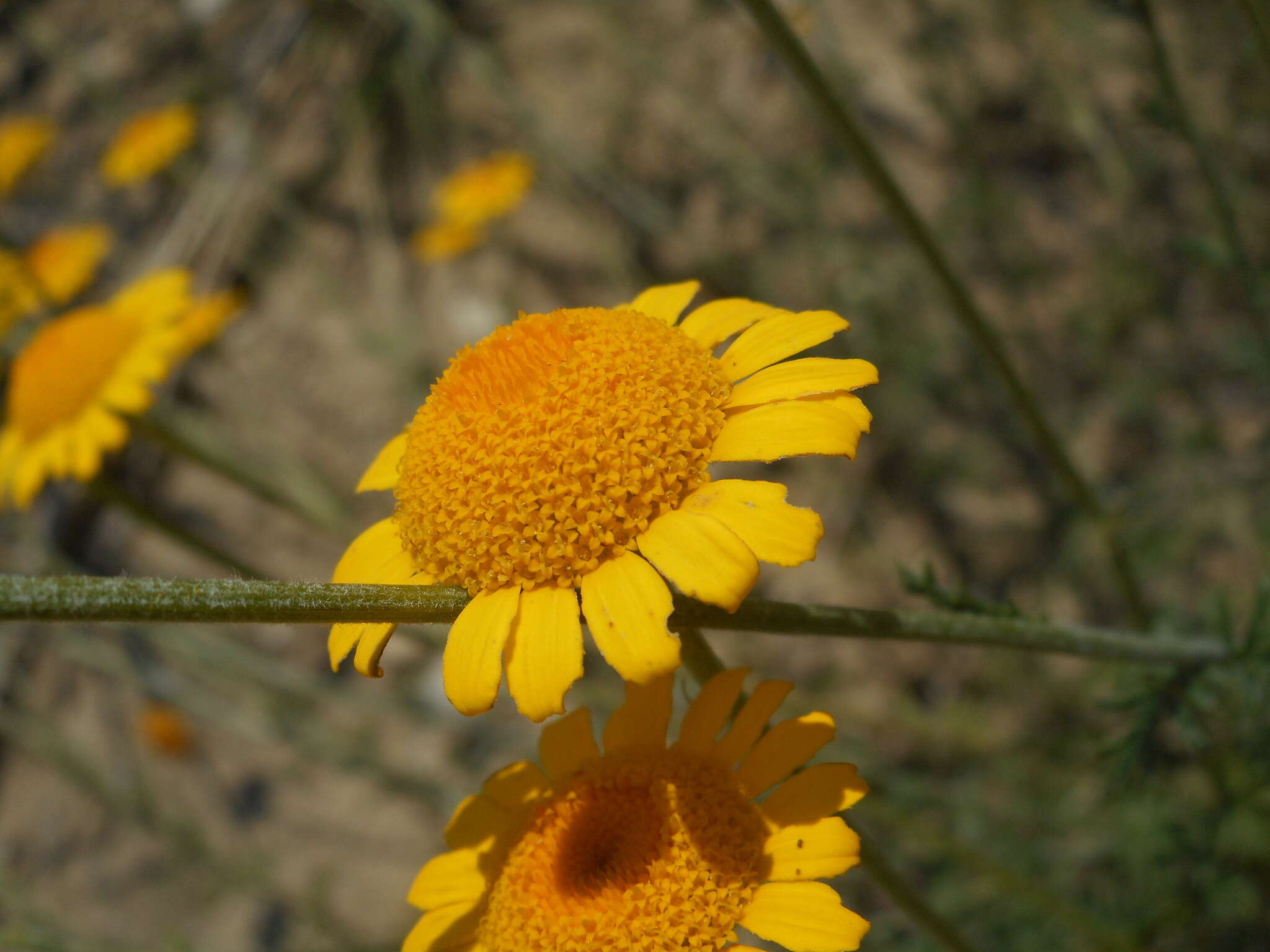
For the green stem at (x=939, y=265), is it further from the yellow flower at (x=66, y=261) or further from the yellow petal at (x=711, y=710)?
the yellow flower at (x=66, y=261)

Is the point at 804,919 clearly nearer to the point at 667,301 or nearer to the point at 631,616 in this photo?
the point at 631,616

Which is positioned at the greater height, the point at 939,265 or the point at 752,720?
the point at 939,265

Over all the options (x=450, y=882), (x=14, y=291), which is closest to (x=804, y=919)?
(x=450, y=882)

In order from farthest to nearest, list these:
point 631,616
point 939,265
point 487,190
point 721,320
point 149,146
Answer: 1. point 149,146
2. point 487,190
3. point 939,265
4. point 721,320
5. point 631,616

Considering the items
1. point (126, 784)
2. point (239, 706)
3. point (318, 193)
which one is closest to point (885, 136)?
point (318, 193)

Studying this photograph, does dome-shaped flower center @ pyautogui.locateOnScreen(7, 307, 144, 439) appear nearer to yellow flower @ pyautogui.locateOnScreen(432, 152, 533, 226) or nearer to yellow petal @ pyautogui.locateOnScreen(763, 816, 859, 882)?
yellow flower @ pyautogui.locateOnScreen(432, 152, 533, 226)

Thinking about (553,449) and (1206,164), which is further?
(1206,164)
